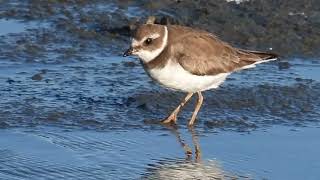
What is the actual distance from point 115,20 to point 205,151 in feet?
12.0

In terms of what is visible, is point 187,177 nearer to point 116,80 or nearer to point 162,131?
point 162,131

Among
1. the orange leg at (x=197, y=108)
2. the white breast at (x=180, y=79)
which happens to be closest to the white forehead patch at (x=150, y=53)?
the white breast at (x=180, y=79)

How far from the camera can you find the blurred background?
274 inches

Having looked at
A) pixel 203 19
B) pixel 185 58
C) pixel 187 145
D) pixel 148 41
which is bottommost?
pixel 187 145

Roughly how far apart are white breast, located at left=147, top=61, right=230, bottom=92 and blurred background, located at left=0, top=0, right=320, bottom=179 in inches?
11.7

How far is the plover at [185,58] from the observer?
7.87m

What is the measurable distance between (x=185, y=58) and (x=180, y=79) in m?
0.18

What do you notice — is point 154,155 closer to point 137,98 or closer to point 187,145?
point 187,145

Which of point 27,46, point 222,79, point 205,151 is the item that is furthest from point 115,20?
point 205,151

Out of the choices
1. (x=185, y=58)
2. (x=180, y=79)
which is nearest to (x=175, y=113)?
(x=180, y=79)

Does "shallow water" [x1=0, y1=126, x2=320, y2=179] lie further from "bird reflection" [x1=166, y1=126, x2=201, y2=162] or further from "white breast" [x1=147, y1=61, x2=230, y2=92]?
"white breast" [x1=147, y1=61, x2=230, y2=92]

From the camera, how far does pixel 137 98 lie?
8.58 metres

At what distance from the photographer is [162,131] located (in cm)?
786

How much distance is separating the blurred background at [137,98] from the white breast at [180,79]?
0.98ft
